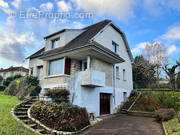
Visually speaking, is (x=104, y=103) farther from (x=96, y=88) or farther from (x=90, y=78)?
(x=90, y=78)

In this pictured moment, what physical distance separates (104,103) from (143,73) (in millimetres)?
15788

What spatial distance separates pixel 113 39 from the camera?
15.9 m

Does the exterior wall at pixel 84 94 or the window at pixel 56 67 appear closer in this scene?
the exterior wall at pixel 84 94

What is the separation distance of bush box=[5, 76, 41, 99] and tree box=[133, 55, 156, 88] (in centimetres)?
2020

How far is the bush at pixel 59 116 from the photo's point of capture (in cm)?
768

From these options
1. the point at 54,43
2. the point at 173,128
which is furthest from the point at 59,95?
the point at 173,128

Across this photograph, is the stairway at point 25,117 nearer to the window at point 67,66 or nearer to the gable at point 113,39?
the window at point 67,66

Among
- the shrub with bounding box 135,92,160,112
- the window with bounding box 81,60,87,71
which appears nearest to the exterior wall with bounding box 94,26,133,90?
the window with bounding box 81,60,87,71

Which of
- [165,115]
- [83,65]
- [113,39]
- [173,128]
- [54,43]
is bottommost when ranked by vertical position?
[173,128]

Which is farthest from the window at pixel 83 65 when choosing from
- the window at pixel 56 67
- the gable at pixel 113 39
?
the gable at pixel 113 39

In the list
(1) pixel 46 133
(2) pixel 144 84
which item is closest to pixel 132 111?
(1) pixel 46 133

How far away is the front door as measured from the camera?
13.3 m

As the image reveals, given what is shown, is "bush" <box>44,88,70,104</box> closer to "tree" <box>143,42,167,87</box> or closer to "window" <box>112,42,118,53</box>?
"window" <box>112,42,118,53</box>

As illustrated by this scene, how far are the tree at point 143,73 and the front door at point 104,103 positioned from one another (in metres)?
15.1
